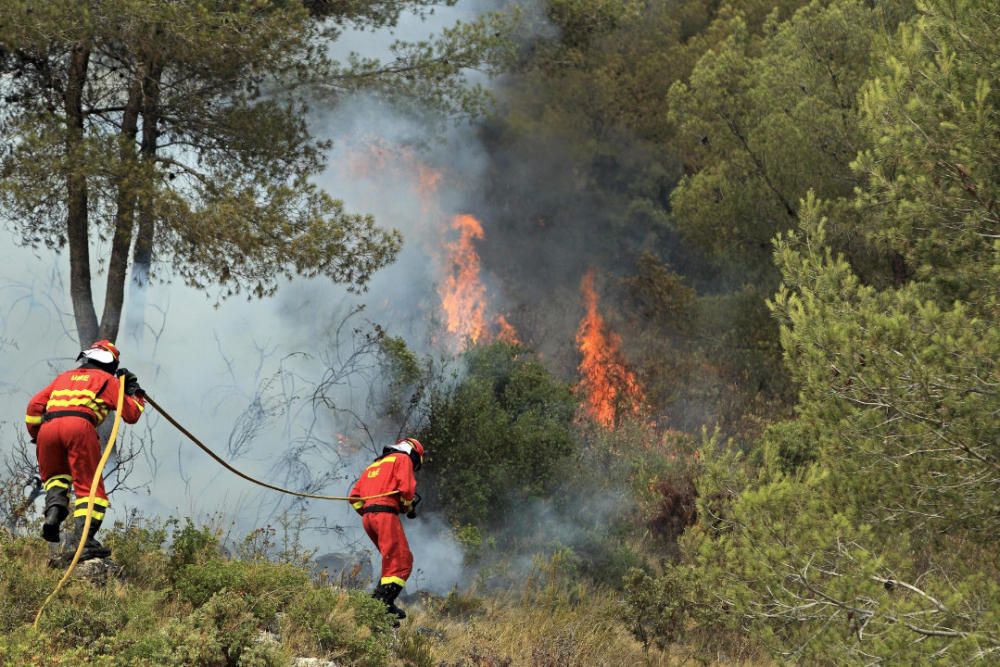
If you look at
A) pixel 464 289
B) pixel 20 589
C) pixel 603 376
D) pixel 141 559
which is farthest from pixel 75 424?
pixel 464 289

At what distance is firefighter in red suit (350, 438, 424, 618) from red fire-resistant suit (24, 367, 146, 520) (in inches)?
73.7

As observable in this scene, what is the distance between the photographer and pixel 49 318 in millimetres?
11859

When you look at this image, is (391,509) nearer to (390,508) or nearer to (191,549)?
(390,508)

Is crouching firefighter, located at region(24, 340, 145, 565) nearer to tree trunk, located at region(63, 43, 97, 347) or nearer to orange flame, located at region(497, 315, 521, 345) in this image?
tree trunk, located at region(63, 43, 97, 347)

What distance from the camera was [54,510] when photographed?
21.0 ft

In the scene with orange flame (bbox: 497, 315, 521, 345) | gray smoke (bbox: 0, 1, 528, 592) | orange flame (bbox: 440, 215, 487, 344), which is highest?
orange flame (bbox: 440, 215, 487, 344)

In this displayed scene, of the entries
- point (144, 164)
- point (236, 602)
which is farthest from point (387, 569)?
point (144, 164)

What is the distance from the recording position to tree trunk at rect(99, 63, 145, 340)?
873 cm

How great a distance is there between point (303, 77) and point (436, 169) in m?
10.3

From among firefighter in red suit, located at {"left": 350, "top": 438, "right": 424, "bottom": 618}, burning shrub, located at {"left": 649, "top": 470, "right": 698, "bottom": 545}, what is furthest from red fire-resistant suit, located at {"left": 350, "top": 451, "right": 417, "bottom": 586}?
burning shrub, located at {"left": 649, "top": 470, "right": 698, "bottom": 545}

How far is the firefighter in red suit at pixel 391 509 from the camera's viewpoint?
7.31 meters

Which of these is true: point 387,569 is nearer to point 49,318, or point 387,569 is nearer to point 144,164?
point 144,164

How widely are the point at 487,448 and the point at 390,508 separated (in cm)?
375

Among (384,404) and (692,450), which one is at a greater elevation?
(384,404)
